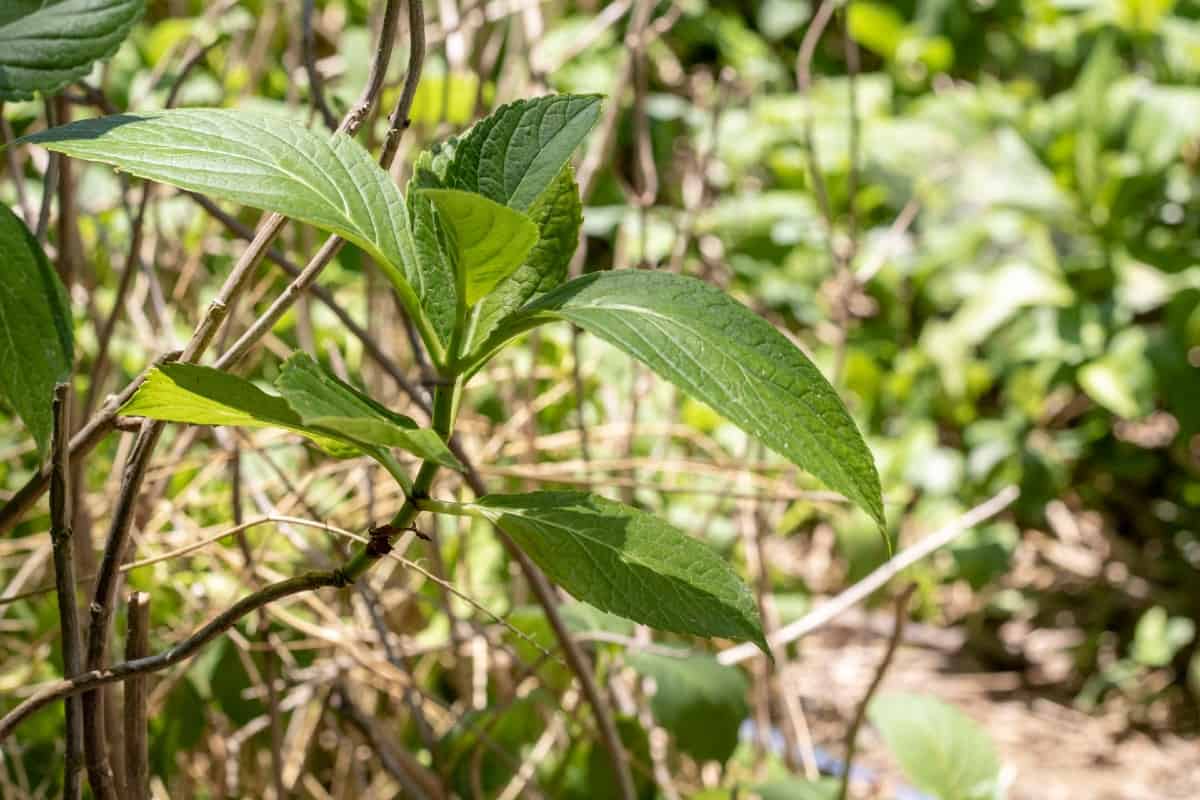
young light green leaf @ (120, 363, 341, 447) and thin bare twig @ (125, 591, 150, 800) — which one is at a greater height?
young light green leaf @ (120, 363, 341, 447)

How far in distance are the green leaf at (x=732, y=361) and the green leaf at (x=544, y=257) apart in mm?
29

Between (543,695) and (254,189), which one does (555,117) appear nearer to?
(254,189)

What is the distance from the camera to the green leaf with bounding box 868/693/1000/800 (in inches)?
36.5

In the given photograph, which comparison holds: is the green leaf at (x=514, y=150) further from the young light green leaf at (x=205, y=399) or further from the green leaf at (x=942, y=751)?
the green leaf at (x=942, y=751)

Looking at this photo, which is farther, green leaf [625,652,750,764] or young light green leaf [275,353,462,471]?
green leaf [625,652,750,764]

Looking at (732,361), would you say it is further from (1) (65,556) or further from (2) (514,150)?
(1) (65,556)

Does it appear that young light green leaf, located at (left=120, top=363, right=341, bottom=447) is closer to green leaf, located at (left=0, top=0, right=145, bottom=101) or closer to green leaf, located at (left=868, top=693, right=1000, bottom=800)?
green leaf, located at (left=0, top=0, right=145, bottom=101)

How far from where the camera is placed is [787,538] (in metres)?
2.39

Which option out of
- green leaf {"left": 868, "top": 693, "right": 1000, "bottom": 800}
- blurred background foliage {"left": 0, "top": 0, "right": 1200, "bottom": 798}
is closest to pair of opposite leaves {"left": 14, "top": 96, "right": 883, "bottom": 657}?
green leaf {"left": 868, "top": 693, "right": 1000, "bottom": 800}

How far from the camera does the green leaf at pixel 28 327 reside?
1.41 feet

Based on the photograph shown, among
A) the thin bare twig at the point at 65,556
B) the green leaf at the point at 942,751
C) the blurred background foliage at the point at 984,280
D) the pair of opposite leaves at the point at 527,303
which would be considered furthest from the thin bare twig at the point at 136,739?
the blurred background foliage at the point at 984,280

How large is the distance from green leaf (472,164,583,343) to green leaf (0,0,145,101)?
0.18m

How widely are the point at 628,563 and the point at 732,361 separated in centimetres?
7

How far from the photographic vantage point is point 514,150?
0.40 metres
